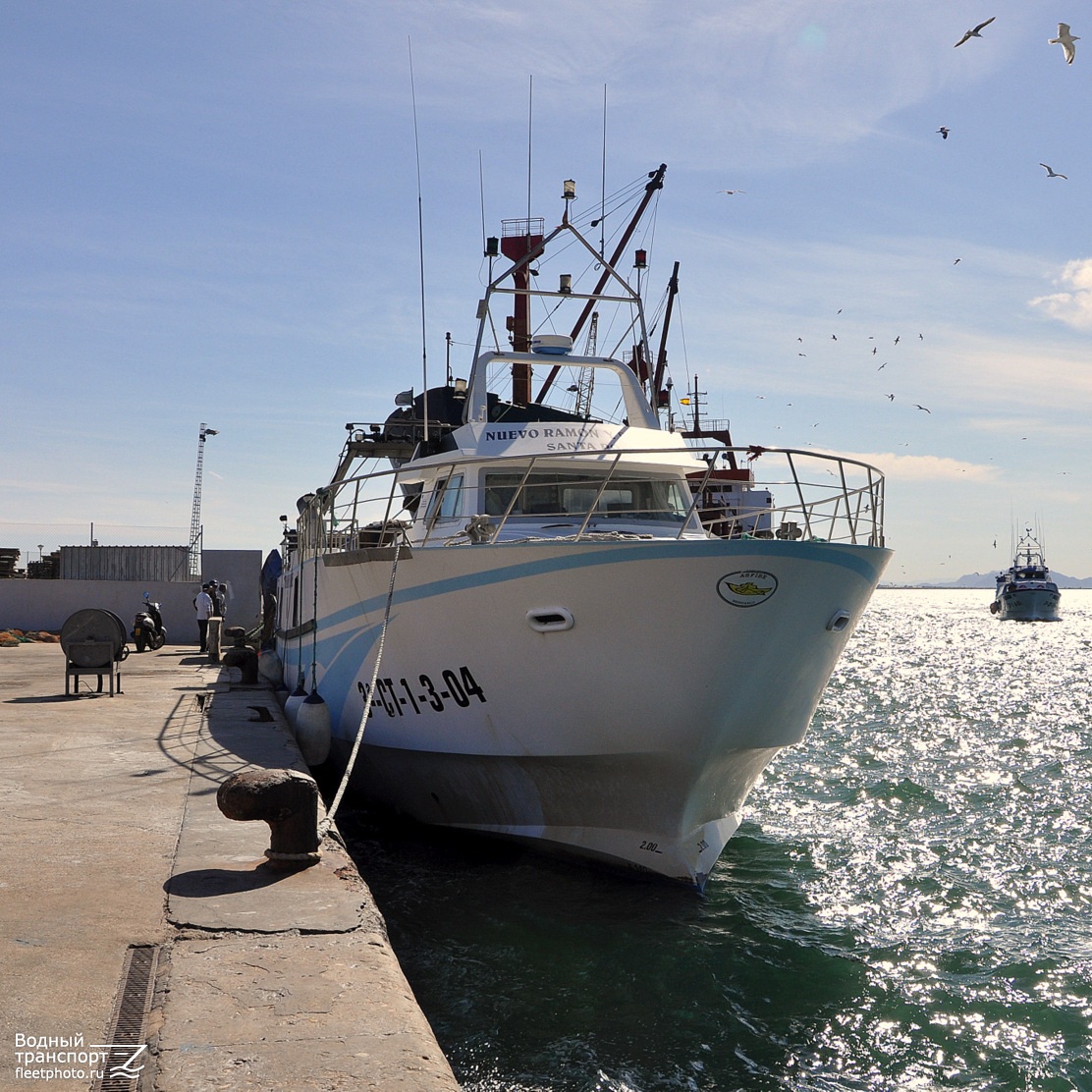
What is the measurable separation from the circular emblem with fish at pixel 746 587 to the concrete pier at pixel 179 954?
3297 mm

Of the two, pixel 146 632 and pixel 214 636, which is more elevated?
pixel 214 636

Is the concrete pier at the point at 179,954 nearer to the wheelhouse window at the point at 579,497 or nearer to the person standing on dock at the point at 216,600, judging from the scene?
the wheelhouse window at the point at 579,497

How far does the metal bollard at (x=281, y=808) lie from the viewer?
556 cm

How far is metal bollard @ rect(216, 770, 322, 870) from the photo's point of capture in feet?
18.2

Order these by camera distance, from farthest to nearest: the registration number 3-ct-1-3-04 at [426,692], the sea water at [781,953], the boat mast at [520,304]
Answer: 1. the boat mast at [520,304]
2. the registration number 3-ct-1-3-04 at [426,692]
3. the sea water at [781,953]

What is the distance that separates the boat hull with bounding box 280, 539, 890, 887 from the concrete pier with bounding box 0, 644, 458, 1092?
6.81ft

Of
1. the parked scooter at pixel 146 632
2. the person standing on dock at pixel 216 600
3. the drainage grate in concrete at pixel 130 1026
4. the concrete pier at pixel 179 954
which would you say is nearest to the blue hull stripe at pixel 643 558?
the concrete pier at pixel 179 954

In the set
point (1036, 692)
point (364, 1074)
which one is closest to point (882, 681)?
point (1036, 692)

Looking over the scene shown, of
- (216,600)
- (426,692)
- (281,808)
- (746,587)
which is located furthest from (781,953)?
(216,600)

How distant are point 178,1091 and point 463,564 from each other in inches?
→ 205

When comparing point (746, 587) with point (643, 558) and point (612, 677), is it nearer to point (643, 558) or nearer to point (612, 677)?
point (643, 558)

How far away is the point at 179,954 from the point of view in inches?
171

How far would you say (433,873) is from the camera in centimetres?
905

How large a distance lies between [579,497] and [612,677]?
2.66 meters
